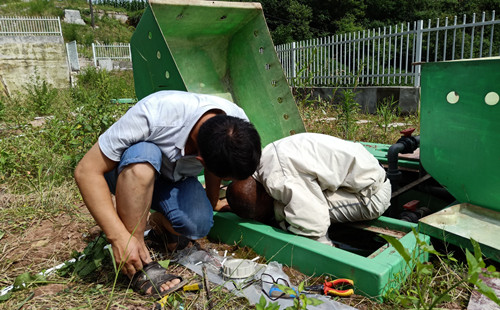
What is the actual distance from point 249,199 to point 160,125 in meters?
0.69

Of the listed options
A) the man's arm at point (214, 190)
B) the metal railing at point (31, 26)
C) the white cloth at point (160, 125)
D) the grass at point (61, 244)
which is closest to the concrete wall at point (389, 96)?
the grass at point (61, 244)

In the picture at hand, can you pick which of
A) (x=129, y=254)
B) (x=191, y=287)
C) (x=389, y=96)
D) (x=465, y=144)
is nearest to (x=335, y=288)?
(x=191, y=287)

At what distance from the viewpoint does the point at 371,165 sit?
1951mm

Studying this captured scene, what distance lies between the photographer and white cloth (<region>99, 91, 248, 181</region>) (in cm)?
156

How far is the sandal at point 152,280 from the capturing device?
1.55 metres

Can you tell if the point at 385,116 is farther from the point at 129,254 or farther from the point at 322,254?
the point at 129,254

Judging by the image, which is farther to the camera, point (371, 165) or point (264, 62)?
point (264, 62)

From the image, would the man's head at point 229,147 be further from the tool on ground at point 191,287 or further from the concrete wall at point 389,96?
the concrete wall at point 389,96

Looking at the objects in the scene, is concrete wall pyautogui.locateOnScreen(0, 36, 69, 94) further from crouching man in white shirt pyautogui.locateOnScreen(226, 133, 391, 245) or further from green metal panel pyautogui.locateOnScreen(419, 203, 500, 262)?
green metal panel pyautogui.locateOnScreen(419, 203, 500, 262)

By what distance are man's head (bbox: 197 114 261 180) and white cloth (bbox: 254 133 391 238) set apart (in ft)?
1.36

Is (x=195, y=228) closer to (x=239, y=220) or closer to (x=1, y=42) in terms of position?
(x=239, y=220)

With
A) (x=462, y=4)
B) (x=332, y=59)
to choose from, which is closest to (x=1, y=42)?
(x=332, y=59)

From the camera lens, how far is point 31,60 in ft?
37.4

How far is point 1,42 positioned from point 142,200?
39.7 feet
